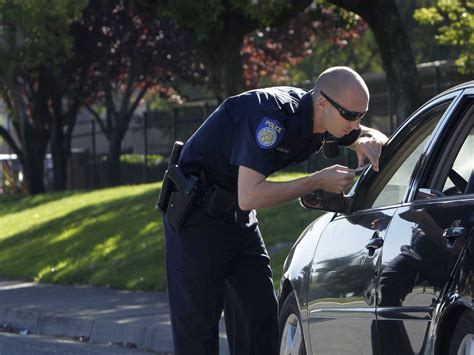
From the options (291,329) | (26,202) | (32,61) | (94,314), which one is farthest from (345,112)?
(32,61)

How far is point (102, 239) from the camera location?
696 inches

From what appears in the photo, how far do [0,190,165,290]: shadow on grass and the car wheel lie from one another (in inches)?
268

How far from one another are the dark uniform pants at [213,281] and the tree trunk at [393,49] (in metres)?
10.4

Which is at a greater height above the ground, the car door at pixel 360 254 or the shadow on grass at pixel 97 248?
the car door at pixel 360 254

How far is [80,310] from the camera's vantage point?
12031 millimetres

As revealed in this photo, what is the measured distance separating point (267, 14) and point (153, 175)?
14808 millimetres

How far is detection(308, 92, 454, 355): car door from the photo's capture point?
5352 millimetres

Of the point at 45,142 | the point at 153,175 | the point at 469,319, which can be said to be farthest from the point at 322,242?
the point at 45,142

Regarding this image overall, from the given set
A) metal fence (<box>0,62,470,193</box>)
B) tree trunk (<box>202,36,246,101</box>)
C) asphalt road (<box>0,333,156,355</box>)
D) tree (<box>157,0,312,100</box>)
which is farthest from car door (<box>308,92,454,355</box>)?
tree trunk (<box>202,36,246,101</box>)

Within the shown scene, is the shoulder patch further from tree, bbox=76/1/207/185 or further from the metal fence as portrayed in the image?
tree, bbox=76/1/207/185

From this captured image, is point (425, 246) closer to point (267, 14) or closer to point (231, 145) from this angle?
point (231, 145)

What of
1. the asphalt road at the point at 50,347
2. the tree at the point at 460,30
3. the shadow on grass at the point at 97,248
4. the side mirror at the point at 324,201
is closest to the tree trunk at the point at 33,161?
the shadow on grass at the point at 97,248

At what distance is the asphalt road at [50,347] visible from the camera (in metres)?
9.85

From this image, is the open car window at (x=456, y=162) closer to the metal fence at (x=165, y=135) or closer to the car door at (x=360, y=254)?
the car door at (x=360, y=254)
